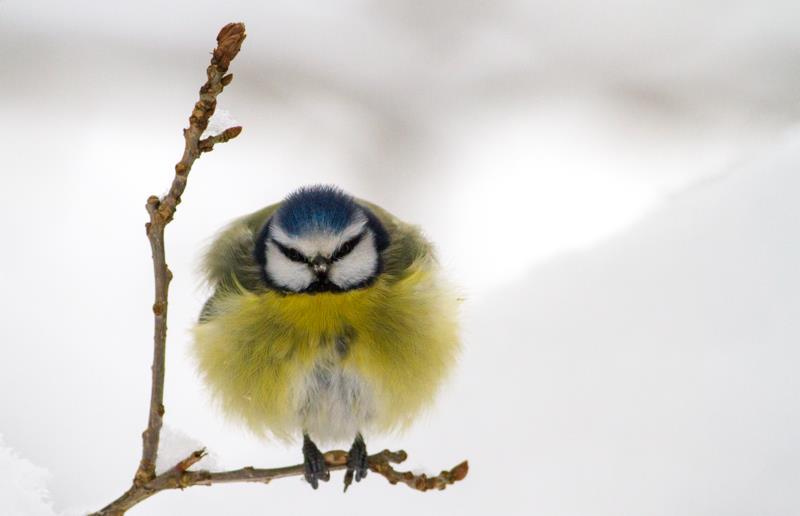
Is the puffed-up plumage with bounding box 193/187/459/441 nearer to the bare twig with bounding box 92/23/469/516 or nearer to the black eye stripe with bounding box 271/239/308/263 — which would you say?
the black eye stripe with bounding box 271/239/308/263

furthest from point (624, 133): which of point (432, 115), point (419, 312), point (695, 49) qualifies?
point (419, 312)

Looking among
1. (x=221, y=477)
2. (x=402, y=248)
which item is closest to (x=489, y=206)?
(x=402, y=248)

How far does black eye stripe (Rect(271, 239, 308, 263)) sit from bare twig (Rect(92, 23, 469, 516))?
1.30 feet

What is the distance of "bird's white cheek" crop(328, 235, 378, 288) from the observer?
143 centimetres

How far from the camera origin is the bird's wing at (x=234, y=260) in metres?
1.51

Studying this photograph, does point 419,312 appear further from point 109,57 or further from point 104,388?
point 109,57

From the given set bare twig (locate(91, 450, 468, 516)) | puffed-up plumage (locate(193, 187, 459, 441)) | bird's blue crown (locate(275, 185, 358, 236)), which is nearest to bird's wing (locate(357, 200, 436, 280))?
puffed-up plumage (locate(193, 187, 459, 441))

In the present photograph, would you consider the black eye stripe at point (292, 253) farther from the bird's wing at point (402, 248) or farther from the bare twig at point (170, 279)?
the bare twig at point (170, 279)

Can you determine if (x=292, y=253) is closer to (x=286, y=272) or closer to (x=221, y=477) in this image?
(x=286, y=272)

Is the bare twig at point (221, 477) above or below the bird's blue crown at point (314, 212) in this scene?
below

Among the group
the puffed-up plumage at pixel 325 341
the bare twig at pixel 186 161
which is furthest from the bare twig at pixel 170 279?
the puffed-up plumage at pixel 325 341

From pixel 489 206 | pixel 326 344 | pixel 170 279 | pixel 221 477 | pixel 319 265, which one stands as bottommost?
pixel 221 477

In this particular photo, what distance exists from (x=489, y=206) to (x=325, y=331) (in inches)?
53.4

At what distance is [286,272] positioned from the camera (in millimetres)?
Answer: 1442
